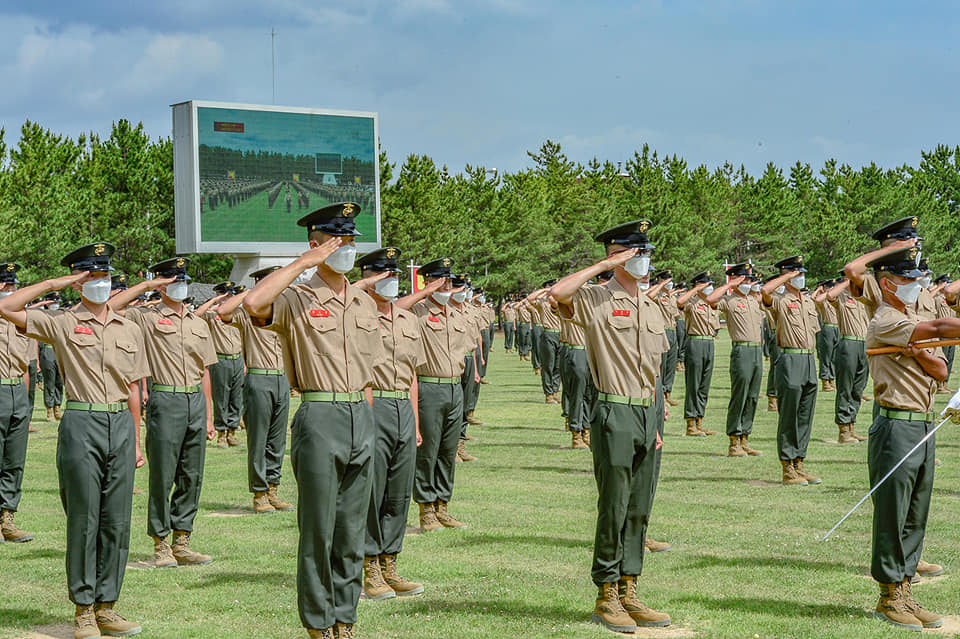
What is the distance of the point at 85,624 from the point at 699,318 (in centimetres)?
1346

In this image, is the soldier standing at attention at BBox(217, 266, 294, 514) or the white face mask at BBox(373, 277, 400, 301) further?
the soldier standing at attention at BBox(217, 266, 294, 514)

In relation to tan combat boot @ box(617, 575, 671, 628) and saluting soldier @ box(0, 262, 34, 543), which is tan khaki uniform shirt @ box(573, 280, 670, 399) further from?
saluting soldier @ box(0, 262, 34, 543)

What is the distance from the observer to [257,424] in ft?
38.0

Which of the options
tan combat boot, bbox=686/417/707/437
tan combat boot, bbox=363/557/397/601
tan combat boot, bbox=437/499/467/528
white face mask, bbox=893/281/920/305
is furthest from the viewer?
tan combat boot, bbox=686/417/707/437

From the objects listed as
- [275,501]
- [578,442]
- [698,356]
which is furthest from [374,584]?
[698,356]

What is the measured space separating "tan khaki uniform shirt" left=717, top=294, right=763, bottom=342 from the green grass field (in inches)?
74.6

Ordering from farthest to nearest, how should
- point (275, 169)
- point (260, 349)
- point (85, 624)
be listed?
point (275, 169)
point (260, 349)
point (85, 624)

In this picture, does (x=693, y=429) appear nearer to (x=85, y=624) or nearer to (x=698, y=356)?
(x=698, y=356)

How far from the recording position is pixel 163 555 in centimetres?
916

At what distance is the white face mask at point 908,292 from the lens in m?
7.36

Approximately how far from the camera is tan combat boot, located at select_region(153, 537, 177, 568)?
359 inches

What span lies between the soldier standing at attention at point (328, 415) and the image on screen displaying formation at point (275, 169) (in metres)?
27.3

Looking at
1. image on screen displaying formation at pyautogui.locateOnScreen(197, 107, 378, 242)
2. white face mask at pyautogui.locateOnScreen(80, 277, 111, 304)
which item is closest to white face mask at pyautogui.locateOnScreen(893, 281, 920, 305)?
white face mask at pyautogui.locateOnScreen(80, 277, 111, 304)

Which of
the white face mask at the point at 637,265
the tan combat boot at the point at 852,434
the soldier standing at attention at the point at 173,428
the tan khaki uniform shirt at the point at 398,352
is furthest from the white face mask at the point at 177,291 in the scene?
the tan combat boot at the point at 852,434
